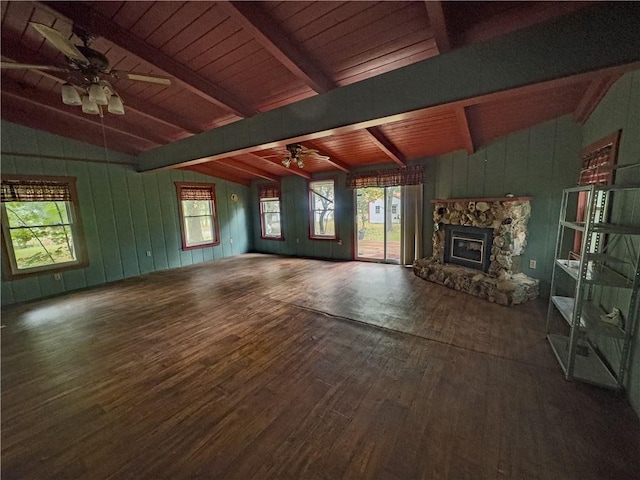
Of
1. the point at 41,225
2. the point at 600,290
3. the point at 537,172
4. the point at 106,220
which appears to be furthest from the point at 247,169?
the point at 600,290

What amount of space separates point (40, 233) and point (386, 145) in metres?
6.26

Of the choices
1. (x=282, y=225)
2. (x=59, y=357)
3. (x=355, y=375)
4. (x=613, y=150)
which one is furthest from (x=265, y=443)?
(x=282, y=225)

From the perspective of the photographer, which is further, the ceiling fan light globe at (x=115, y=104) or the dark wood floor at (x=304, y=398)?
the ceiling fan light globe at (x=115, y=104)

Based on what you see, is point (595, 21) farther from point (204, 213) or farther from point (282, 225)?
point (204, 213)

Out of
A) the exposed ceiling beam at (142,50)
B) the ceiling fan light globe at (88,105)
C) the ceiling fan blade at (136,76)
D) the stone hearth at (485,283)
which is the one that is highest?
the exposed ceiling beam at (142,50)

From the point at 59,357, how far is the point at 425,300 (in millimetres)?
4370

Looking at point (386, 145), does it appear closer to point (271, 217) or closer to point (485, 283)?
point (485, 283)

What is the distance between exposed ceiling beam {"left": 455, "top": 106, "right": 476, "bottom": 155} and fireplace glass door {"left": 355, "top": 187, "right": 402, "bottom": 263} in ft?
5.42

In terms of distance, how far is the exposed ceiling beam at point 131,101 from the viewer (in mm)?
2387

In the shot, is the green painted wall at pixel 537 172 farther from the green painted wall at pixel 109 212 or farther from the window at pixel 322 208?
the green painted wall at pixel 109 212

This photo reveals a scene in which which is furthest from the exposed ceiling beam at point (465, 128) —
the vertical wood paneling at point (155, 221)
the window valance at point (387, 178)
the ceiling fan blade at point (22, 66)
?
the vertical wood paneling at point (155, 221)

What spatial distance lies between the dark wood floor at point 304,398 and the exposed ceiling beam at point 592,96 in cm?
249

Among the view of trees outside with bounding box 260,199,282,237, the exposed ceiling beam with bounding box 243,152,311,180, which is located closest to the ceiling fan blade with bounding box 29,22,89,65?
the exposed ceiling beam with bounding box 243,152,311,180

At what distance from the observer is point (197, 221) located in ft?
22.4
